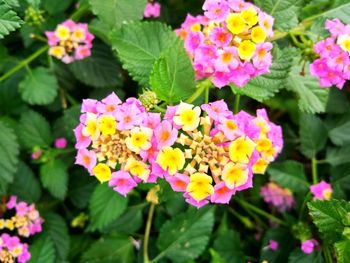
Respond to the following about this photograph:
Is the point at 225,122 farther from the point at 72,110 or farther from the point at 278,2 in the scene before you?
the point at 72,110

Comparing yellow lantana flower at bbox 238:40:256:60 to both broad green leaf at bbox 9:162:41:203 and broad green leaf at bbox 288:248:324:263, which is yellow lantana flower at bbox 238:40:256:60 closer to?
broad green leaf at bbox 288:248:324:263

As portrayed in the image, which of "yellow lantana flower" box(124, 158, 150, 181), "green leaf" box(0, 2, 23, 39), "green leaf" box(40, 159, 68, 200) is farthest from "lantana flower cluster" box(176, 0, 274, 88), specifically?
"green leaf" box(40, 159, 68, 200)

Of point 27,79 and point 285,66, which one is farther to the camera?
point 27,79

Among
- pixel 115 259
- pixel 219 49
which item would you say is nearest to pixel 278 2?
pixel 219 49

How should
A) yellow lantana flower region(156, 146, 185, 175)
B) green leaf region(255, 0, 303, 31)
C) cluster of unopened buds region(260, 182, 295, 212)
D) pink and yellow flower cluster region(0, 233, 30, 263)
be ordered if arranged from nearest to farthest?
yellow lantana flower region(156, 146, 185, 175) → green leaf region(255, 0, 303, 31) → pink and yellow flower cluster region(0, 233, 30, 263) → cluster of unopened buds region(260, 182, 295, 212)

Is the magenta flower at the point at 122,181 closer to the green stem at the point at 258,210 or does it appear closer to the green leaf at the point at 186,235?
the green leaf at the point at 186,235

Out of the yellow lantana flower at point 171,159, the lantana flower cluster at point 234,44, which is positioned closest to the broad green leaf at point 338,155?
the lantana flower cluster at point 234,44

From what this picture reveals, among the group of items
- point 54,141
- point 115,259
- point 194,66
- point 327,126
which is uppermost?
point 194,66
